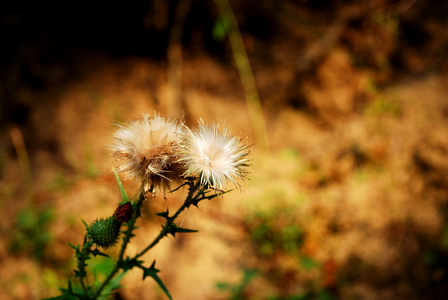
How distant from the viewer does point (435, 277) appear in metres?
2.81

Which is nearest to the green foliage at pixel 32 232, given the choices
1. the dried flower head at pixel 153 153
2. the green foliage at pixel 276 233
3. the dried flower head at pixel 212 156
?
the green foliage at pixel 276 233

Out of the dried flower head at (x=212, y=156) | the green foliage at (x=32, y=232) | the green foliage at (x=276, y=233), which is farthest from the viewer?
the green foliage at (x=276, y=233)

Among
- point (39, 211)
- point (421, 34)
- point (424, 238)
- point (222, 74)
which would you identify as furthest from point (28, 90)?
point (421, 34)

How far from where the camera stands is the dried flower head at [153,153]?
3.90 ft

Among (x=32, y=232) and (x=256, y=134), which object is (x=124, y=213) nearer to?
(x=32, y=232)

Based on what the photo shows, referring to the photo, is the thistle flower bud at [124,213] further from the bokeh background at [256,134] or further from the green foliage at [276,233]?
the green foliage at [276,233]

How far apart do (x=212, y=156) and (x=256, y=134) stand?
10.8 feet

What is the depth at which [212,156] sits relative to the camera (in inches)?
46.4

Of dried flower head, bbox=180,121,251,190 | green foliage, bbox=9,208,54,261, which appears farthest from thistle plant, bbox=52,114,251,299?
green foliage, bbox=9,208,54,261

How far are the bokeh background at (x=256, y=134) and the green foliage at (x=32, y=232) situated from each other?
1 cm

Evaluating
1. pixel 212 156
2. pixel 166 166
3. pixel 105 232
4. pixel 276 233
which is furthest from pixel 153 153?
pixel 276 233

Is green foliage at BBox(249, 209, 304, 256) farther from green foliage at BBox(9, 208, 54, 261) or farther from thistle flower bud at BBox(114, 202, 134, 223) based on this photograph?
thistle flower bud at BBox(114, 202, 134, 223)

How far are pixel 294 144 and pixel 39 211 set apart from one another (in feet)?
10.6

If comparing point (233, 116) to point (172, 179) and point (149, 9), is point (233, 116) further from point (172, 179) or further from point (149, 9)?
point (172, 179)
